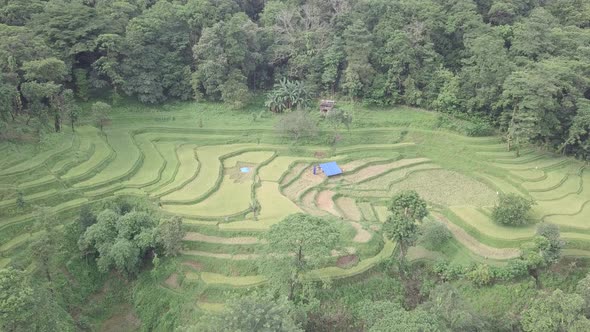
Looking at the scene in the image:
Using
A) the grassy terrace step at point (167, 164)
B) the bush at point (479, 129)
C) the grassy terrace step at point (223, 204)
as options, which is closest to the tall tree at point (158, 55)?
the grassy terrace step at point (167, 164)

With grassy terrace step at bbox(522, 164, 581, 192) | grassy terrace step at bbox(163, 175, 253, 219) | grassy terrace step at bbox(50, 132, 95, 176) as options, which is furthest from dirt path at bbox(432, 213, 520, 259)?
grassy terrace step at bbox(50, 132, 95, 176)

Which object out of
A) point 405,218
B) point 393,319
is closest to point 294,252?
point 393,319

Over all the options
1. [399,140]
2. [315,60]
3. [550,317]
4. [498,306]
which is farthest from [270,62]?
[550,317]

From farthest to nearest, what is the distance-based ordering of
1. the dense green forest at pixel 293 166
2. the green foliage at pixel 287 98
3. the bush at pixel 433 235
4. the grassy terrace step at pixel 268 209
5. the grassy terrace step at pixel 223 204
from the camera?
the green foliage at pixel 287 98, the grassy terrace step at pixel 223 204, the grassy terrace step at pixel 268 209, the bush at pixel 433 235, the dense green forest at pixel 293 166

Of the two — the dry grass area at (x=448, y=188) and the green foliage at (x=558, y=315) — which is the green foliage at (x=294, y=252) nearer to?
the green foliage at (x=558, y=315)

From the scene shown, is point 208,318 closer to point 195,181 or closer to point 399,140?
point 195,181

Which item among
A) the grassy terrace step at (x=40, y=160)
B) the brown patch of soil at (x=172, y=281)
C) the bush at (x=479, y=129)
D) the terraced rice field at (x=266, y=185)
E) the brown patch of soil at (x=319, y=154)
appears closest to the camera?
the brown patch of soil at (x=172, y=281)

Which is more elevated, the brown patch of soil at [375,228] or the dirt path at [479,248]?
the brown patch of soil at [375,228]
